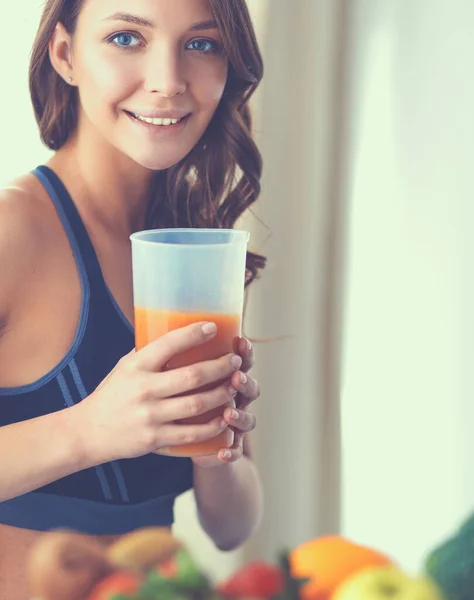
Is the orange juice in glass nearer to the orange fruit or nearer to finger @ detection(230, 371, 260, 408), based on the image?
finger @ detection(230, 371, 260, 408)

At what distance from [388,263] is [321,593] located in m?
0.78

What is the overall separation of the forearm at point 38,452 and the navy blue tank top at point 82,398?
106 mm

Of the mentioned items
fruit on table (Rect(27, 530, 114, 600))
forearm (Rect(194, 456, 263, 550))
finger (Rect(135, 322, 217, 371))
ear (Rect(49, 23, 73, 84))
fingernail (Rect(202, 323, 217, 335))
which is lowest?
forearm (Rect(194, 456, 263, 550))

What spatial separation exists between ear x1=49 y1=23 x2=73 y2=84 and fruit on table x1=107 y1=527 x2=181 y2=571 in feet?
2.21

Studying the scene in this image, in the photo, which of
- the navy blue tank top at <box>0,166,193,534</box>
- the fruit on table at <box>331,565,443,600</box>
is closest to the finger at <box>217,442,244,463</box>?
the navy blue tank top at <box>0,166,193,534</box>

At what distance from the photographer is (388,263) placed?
1.22 metres

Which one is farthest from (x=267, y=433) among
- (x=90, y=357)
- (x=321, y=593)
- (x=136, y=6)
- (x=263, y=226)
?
(x=321, y=593)

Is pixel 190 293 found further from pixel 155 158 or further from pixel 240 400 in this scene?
pixel 155 158

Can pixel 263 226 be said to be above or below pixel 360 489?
above

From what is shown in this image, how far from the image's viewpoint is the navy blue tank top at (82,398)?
98cm

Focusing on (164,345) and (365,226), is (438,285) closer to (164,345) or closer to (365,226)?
(365,226)

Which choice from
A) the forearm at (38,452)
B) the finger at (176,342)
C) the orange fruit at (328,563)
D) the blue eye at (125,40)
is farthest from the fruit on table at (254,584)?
the blue eye at (125,40)

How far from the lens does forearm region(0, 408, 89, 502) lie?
0.84 metres

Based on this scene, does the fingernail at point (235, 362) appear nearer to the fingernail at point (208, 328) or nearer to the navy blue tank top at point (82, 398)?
the fingernail at point (208, 328)
